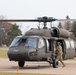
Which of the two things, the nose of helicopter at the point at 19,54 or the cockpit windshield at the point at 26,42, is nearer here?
the nose of helicopter at the point at 19,54

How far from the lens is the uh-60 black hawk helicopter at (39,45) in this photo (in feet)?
66.1

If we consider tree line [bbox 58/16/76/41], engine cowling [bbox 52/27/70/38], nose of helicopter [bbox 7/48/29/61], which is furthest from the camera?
tree line [bbox 58/16/76/41]

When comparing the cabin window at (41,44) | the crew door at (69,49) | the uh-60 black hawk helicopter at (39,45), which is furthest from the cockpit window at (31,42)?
the crew door at (69,49)

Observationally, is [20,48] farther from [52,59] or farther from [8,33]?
[8,33]

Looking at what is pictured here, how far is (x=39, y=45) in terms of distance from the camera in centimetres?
2103

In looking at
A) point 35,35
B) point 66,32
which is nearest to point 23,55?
point 35,35

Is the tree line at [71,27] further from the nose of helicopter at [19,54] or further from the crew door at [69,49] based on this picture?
the nose of helicopter at [19,54]

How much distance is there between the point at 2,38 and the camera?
121 meters

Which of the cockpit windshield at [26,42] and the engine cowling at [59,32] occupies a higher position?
the engine cowling at [59,32]

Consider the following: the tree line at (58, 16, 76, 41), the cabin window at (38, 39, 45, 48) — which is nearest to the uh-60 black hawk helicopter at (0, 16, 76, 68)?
the cabin window at (38, 39, 45, 48)

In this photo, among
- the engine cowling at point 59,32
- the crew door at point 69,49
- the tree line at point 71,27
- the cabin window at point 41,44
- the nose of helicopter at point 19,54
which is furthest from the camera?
the tree line at point 71,27

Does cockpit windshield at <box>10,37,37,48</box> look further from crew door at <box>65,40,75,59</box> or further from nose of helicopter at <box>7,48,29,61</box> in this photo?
crew door at <box>65,40,75,59</box>

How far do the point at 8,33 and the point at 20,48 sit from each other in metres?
100

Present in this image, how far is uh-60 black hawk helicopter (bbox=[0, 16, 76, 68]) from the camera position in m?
20.2
